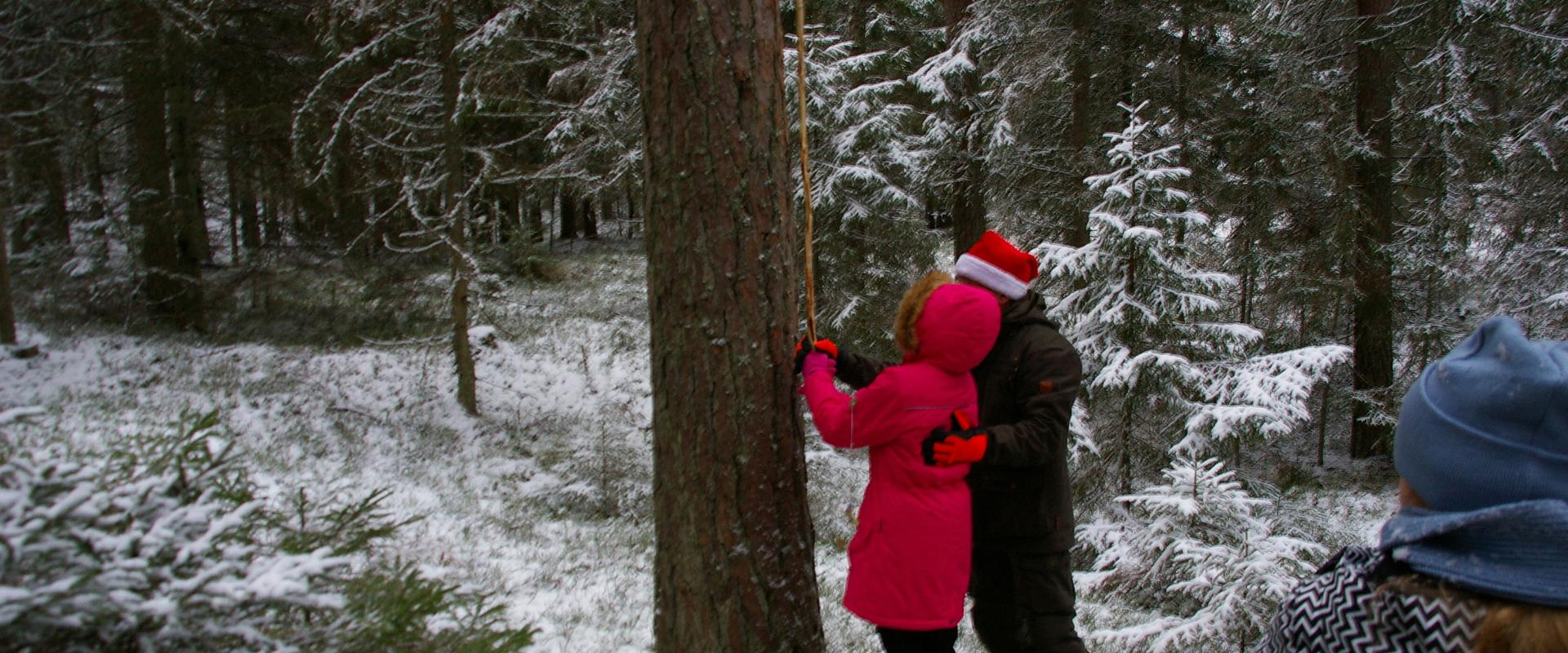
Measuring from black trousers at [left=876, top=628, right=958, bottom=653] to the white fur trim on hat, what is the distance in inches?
55.8

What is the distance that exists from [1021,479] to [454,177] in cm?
907

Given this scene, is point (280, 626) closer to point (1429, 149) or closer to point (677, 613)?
point (677, 613)

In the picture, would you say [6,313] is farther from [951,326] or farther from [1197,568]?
[1197,568]

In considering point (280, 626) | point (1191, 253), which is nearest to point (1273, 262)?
point (1191, 253)

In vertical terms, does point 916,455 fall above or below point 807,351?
below

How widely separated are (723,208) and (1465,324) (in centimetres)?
1528

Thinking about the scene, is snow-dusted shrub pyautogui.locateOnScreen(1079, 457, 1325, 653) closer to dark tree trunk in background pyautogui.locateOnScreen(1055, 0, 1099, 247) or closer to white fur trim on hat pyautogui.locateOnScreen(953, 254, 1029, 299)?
white fur trim on hat pyautogui.locateOnScreen(953, 254, 1029, 299)

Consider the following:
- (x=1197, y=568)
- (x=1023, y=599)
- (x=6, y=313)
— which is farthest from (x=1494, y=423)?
(x=6, y=313)

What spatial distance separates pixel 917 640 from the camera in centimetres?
324

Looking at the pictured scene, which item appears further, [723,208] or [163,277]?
[163,277]

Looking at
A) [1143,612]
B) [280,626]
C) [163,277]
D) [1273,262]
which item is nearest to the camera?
[280,626]

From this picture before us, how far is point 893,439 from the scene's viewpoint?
3154 mm

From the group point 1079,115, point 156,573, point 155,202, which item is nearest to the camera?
point 156,573

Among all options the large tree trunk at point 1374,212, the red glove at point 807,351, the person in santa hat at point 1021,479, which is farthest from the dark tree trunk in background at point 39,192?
the large tree trunk at point 1374,212
